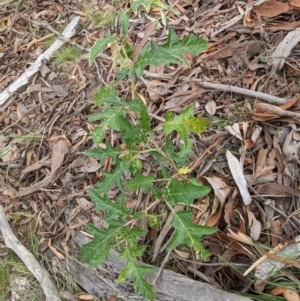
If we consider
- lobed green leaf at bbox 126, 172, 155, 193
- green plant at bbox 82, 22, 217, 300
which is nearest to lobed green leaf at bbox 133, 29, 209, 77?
green plant at bbox 82, 22, 217, 300

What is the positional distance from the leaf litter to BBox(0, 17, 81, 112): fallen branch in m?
0.05

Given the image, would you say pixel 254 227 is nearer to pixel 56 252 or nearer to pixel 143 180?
pixel 143 180

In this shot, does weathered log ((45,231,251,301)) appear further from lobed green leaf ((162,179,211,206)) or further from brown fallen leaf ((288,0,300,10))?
brown fallen leaf ((288,0,300,10))

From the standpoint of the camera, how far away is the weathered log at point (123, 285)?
1.97m

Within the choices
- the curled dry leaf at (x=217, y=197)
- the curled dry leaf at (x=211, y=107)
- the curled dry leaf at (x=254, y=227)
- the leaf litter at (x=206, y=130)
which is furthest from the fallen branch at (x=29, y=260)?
the curled dry leaf at (x=211, y=107)

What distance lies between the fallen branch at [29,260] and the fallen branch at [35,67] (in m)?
0.77

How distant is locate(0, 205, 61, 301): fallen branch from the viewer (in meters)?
2.44

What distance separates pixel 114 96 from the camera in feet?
6.30

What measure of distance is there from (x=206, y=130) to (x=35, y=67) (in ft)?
4.68

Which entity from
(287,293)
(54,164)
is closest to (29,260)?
(54,164)

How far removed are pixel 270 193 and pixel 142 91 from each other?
0.94 m

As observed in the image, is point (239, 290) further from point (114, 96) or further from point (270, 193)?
point (114, 96)

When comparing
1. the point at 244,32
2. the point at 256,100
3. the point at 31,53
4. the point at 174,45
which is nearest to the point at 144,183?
the point at 174,45

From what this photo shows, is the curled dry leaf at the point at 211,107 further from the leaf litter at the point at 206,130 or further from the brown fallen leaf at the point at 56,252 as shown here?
the brown fallen leaf at the point at 56,252
